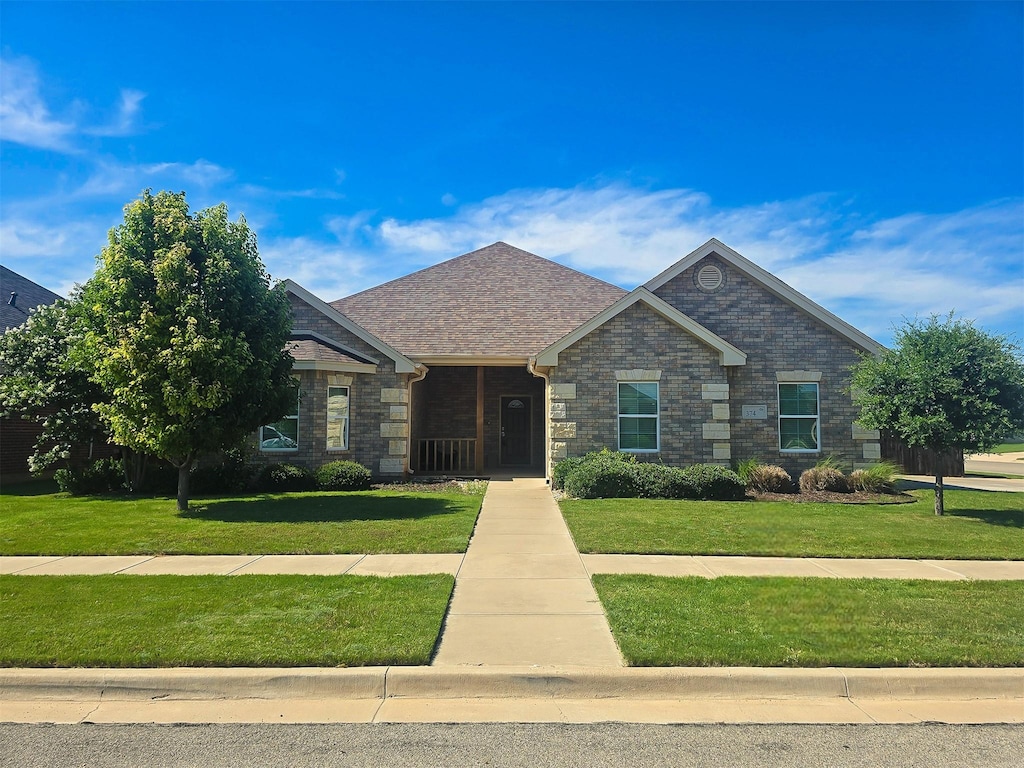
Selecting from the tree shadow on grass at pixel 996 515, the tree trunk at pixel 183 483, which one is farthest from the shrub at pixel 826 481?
the tree trunk at pixel 183 483

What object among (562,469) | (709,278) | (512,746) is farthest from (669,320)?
(512,746)

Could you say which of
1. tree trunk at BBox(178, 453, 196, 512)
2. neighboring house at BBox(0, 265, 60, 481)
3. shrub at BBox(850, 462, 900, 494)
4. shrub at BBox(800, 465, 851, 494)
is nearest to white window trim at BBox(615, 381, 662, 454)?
shrub at BBox(800, 465, 851, 494)

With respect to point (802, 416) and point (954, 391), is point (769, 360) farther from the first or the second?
point (954, 391)

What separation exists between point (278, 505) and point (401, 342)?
7.61 metres

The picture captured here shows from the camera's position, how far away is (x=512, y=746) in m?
4.21

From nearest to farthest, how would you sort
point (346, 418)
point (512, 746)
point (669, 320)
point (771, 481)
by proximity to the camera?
1. point (512, 746)
2. point (771, 481)
3. point (669, 320)
4. point (346, 418)

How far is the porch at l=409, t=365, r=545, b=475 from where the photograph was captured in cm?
2225

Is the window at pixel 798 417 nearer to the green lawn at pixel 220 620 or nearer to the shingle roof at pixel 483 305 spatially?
the shingle roof at pixel 483 305

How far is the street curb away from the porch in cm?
1664

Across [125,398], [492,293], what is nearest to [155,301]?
[125,398]

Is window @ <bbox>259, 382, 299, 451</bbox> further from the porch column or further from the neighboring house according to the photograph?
the neighboring house

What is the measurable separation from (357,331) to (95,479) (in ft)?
23.5

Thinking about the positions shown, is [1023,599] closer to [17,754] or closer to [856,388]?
[856,388]

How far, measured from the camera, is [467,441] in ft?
71.1
